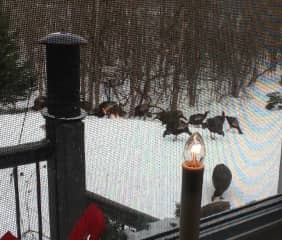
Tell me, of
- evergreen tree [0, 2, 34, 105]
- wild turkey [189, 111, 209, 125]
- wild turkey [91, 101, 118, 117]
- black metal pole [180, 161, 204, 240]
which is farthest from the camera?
wild turkey [189, 111, 209, 125]

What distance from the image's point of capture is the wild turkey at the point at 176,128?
2.59 feet

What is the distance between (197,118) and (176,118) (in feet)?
0.22

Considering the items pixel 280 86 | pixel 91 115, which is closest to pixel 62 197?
pixel 91 115

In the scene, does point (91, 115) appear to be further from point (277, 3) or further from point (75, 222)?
point (277, 3)


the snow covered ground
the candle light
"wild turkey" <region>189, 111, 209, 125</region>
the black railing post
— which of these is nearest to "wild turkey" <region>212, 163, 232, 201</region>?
the snow covered ground

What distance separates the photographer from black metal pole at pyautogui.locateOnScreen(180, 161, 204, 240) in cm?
48

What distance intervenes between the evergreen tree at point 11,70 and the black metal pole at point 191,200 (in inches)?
11.0

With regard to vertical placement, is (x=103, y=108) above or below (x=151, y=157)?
above

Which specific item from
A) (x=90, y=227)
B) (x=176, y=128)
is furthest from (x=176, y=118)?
(x=90, y=227)

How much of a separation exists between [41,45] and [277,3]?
1.79ft

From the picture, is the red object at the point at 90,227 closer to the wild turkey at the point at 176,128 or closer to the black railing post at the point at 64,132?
the black railing post at the point at 64,132

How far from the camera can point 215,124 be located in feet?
2.79

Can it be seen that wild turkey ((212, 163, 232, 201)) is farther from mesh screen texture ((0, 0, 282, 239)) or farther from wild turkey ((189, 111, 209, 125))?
wild turkey ((189, 111, 209, 125))

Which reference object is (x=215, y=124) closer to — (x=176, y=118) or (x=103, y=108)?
(x=176, y=118)
